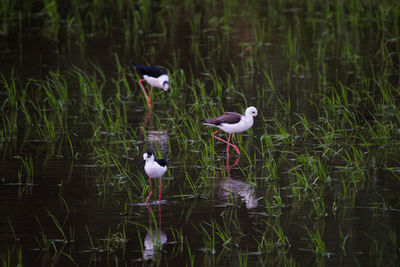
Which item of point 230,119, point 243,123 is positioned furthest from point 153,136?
point 243,123

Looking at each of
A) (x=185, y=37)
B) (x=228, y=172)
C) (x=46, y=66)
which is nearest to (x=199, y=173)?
(x=228, y=172)

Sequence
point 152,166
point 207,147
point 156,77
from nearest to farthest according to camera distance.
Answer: point 152,166
point 207,147
point 156,77

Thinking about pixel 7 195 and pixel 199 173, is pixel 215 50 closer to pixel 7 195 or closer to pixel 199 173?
pixel 199 173

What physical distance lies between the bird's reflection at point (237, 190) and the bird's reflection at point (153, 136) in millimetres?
1285

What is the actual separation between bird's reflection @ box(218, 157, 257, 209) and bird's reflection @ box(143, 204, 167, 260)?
969 millimetres

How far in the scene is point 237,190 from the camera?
894cm

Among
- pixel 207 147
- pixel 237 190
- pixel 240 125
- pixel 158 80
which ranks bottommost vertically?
pixel 237 190

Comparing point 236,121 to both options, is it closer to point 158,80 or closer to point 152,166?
point 152,166

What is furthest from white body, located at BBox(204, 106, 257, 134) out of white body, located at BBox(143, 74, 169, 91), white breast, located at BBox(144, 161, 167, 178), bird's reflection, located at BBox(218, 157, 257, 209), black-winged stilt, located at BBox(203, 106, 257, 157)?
white body, located at BBox(143, 74, 169, 91)

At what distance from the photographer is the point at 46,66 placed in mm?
15047

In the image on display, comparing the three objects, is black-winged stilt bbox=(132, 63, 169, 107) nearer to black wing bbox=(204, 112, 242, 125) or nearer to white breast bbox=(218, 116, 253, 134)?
black wing bbox=(204, 112, 242, 125)

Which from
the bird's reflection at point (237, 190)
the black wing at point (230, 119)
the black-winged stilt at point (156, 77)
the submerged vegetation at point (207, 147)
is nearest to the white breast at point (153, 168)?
the submerged vegetation at point (207, 147)

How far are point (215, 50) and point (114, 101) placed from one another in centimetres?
399

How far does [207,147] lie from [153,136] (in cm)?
152
